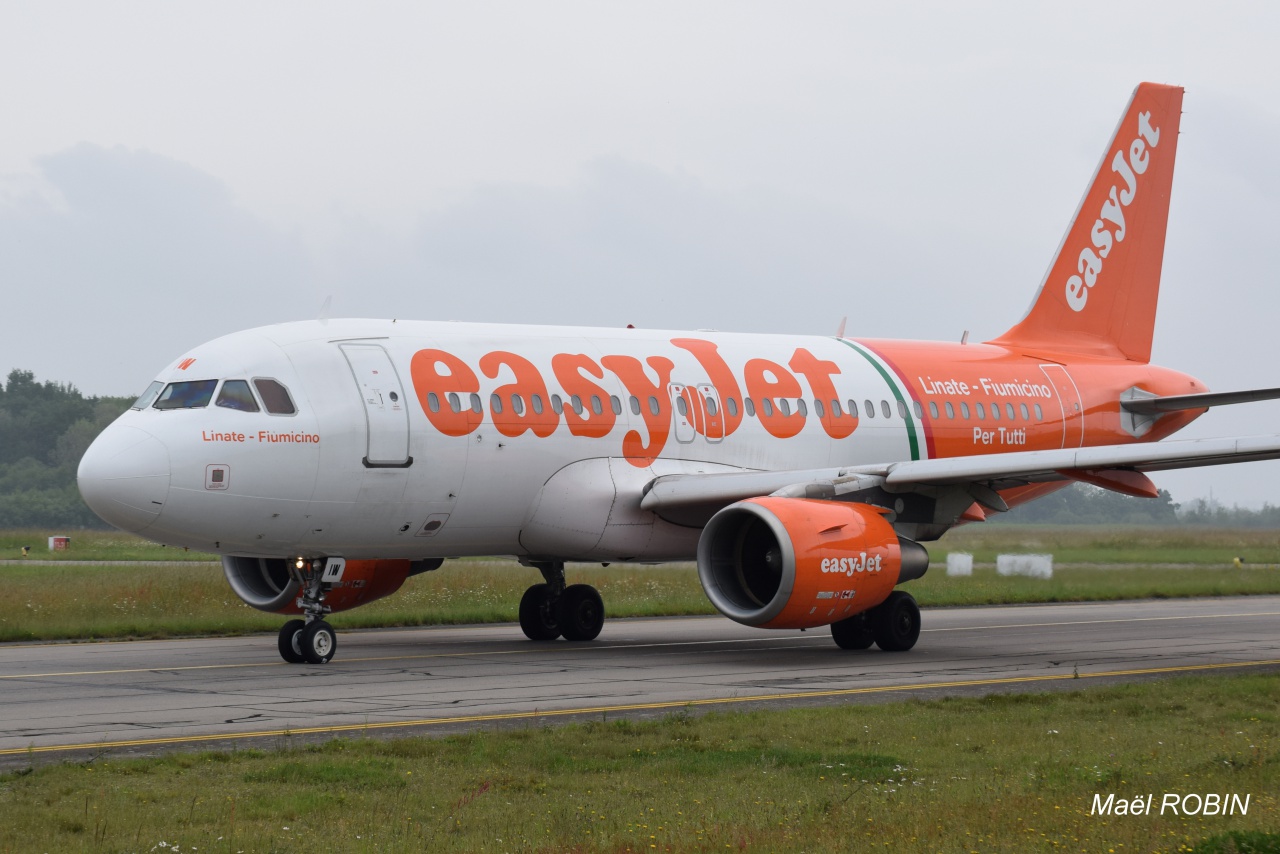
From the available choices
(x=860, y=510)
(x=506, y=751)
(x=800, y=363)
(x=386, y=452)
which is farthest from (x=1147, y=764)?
(x=800, y=363)

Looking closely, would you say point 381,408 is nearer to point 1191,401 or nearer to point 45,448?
point 1191,401

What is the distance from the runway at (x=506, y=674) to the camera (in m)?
12.6

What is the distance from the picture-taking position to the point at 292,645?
17.7m

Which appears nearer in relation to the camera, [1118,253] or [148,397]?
[148,397]

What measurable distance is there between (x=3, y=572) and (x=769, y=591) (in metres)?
22.3

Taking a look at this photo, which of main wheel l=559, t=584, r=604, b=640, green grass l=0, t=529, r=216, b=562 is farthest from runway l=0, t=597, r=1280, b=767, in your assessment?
green grass l=0, t=529, r=216, b=562

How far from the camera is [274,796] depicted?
357 inches

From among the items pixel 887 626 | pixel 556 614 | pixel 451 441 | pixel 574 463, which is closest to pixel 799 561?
pixel 887 626

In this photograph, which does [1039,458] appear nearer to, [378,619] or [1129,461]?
[1129,461]

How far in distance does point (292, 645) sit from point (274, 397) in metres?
2.80

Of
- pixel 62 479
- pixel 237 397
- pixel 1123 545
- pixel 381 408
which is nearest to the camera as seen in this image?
pixel 237 397

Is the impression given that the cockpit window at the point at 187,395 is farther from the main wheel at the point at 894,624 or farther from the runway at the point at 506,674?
the main wheel at the point at 894,624

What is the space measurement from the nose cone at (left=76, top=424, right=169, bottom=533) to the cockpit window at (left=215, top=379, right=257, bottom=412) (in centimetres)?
92

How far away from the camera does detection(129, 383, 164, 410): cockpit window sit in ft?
56.9
